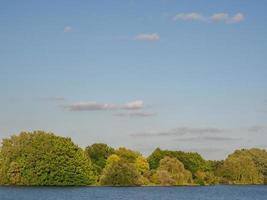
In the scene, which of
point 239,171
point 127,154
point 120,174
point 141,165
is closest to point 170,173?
point 141,165

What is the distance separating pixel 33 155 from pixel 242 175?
192 feet

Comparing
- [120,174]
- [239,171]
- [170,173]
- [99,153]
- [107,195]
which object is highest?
[99,153]

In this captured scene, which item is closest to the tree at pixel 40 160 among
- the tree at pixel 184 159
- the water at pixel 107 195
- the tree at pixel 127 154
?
the tree at pixel 127 154

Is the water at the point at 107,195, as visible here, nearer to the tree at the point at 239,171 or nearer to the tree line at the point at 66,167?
the tree line at the point at 66,167

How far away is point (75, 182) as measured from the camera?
118 metres

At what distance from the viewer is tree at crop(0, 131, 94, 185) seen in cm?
11331

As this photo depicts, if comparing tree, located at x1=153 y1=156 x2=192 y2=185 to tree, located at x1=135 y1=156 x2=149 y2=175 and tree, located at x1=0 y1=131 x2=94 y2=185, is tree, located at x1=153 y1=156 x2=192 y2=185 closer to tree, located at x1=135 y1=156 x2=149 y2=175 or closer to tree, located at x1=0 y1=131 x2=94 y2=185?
tree, located at x1=135 y1=156 x2=149 y2=175

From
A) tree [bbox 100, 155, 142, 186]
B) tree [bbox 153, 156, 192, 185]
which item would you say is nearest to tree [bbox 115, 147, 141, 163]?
tree [bbox 153, 156, 192, 185]

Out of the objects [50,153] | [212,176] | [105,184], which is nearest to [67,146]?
[50,153]

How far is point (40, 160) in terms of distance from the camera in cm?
11425

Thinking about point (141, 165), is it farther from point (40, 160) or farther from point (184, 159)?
point (40, 160)

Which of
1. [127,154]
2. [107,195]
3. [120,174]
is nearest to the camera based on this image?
[107,195]

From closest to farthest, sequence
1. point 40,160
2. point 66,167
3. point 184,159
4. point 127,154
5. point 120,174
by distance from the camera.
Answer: point 40,160 → point 66,167 → point 120,174 → point 127,154 → point 184,159

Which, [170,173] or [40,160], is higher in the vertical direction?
[40,160]
